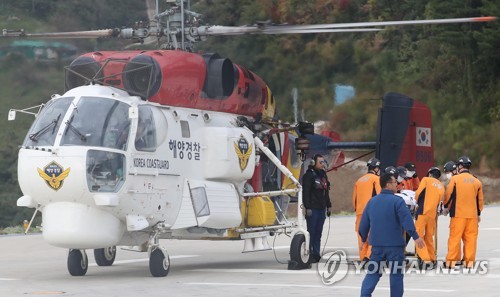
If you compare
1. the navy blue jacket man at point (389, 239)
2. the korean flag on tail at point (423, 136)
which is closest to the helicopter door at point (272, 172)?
the korean flag on tail at point (423, 136)

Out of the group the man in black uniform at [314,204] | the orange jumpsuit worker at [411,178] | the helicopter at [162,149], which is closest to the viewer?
the helicopter at [162,149]

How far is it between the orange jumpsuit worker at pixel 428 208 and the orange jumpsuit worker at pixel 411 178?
1.39 meters

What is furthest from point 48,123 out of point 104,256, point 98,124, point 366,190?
point 366,190

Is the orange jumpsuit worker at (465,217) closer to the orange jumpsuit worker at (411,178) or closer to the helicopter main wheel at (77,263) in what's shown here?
the orange jumpsuit worker at (411,178)

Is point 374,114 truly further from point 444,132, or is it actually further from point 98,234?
point 98,234

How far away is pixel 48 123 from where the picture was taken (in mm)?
16156

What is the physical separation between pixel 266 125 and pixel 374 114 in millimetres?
16820

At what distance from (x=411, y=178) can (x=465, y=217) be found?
91.7 inches

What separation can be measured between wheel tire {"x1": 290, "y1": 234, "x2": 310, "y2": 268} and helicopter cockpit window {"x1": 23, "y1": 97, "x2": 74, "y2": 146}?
13.6 ft

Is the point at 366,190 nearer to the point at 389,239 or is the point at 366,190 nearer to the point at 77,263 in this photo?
the point at 77,263

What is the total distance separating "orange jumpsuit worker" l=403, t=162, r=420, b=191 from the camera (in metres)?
19.0

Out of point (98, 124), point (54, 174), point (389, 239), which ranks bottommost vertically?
point (389, 239)

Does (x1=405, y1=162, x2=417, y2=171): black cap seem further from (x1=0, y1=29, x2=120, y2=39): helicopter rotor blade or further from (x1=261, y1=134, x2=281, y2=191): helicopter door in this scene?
(x1=0, y1=29, x2=120, y2=39): helicopter rotor blade

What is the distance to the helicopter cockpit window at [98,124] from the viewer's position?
15.8 meters
